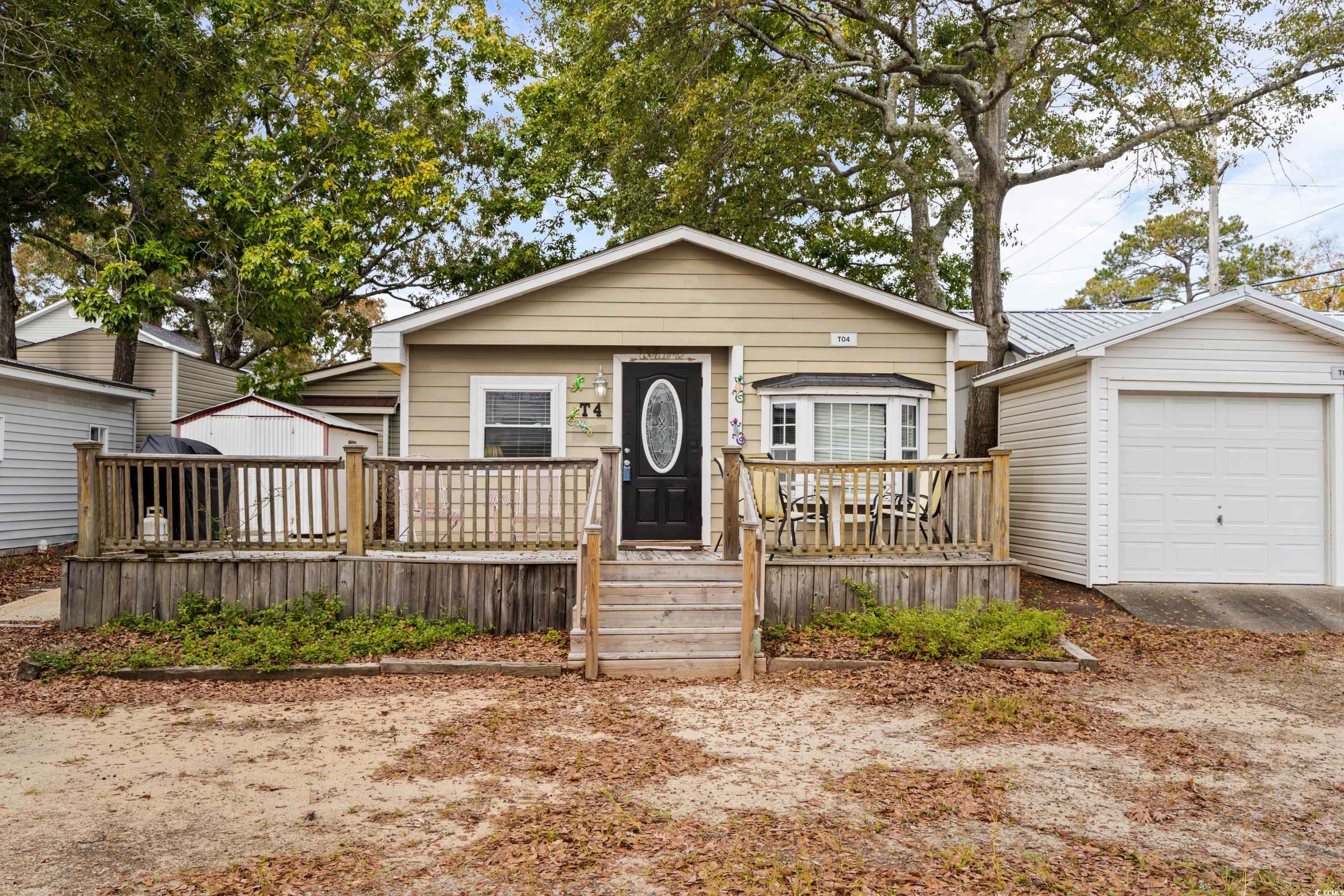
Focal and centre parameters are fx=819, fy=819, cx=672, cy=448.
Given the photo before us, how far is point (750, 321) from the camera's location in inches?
364

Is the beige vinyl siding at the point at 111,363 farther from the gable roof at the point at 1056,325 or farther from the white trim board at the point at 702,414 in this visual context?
the gable roof at the point at 1056,325

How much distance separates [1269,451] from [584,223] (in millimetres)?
14290

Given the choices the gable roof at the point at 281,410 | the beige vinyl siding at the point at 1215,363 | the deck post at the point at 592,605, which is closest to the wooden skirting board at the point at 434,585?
the deck post at the point at 592,605

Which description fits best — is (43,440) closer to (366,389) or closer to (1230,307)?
(366,389)

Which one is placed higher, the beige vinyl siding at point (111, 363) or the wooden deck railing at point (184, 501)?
the beige vinyl siding at point (111, 363)

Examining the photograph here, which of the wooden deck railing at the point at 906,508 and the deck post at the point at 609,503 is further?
the wooden deck railing at the point at 906,508

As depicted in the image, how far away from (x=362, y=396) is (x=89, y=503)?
27.2ft

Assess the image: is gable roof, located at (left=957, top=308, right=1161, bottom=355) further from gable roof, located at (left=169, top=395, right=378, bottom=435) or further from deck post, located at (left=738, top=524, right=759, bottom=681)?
gable roof, located at (left=169, top=395, right=378, bottom=435)

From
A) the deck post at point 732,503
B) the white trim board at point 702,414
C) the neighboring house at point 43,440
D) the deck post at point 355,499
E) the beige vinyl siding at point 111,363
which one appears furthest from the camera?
the beige vinyl siding at point 111,363

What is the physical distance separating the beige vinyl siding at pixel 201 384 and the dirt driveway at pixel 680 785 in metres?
12.8

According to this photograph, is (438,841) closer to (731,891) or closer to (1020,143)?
(731,891)

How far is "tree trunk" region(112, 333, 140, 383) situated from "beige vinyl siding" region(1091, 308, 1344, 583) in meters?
17.4

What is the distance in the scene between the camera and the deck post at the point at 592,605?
235 inches

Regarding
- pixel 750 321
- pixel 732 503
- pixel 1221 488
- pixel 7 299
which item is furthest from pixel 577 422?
pixel 7 299
